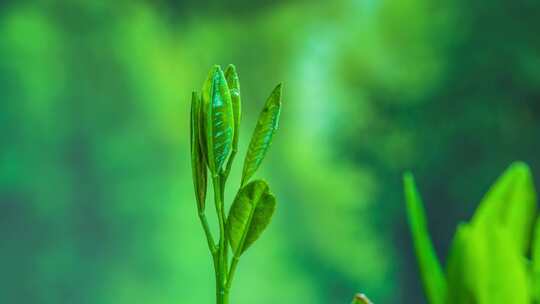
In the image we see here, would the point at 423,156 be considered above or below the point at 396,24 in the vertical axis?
below

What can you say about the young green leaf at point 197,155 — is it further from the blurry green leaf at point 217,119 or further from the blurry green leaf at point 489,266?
the blurry green leaf at point 489,266

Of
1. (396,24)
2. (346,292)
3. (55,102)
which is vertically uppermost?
(396,24)

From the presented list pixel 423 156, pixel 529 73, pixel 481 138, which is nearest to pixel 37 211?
pixel 423 156

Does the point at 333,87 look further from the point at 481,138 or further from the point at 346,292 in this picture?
the point at 346,292

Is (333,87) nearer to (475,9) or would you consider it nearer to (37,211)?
(475,9)

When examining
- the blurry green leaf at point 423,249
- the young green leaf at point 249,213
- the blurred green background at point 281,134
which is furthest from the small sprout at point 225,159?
the blurred green background at point 281,134

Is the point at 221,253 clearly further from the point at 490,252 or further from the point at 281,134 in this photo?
the point at 281,134

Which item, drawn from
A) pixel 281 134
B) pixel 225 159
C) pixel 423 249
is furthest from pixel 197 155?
pixel 281 134
